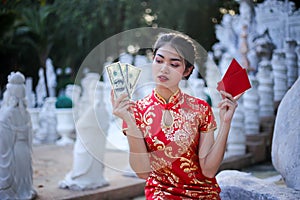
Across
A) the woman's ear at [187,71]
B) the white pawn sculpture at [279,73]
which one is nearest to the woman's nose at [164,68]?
the woman's ear at [187,71]

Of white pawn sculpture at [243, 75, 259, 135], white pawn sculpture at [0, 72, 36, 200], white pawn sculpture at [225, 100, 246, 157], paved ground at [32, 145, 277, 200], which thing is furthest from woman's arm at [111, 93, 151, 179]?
white pawn sculpture at [243, 75, 259, 135]

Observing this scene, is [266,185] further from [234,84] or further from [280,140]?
[234,84]

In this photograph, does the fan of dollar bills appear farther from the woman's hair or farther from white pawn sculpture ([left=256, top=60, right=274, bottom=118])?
white pawn sculpture ([left=256, top=60, right=274, bottom=118])

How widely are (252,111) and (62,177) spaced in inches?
123

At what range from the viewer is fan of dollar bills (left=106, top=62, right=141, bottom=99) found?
1.64m

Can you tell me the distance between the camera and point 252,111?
6.27 metres

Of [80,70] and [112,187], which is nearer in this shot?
[80,70]

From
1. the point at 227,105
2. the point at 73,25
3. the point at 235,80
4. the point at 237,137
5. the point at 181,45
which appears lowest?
the point at 237,137

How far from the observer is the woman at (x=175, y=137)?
174 centimetres

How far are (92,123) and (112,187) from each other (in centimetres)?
80

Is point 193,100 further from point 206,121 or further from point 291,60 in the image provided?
point 291,60

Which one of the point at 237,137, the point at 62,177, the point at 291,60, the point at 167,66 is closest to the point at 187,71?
the point at 167,66

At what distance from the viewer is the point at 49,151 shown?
26.3ft

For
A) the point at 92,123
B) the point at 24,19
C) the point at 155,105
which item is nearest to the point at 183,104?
the point at 155,105
